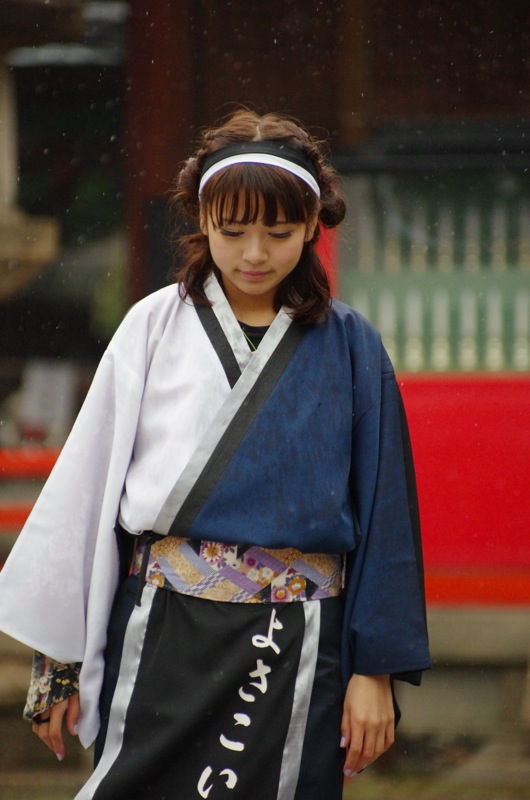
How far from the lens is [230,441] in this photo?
6.28 feet

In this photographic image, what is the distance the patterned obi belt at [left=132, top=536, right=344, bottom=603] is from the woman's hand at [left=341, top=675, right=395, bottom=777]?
19 cm

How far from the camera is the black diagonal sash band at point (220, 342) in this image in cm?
196

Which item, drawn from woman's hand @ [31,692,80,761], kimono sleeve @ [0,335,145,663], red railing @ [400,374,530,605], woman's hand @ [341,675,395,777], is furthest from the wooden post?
woman's hand @ [341,675,395,777]

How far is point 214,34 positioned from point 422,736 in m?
2.52

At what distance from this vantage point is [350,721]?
1.99 m

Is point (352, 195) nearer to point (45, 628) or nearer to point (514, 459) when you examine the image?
point (514, 459)

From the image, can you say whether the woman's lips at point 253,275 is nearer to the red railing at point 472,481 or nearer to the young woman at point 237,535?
the young woman at point 237,535

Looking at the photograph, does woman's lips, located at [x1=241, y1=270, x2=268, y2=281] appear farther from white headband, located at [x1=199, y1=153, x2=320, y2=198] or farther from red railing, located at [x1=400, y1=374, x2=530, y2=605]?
red railing, located at [x1=400, y1=374, x2=530, y2=605]

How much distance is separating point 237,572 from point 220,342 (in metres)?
0.43

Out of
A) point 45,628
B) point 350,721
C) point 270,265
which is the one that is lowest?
point 350,721

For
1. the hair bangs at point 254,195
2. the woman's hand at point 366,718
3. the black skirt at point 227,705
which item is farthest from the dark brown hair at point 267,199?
the woman's hand at point 366,718

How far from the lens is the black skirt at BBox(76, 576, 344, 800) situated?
1.94 meters

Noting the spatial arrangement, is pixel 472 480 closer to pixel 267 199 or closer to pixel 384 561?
pixel 384 561

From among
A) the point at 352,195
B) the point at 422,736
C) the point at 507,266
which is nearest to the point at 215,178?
the point at 352,195
